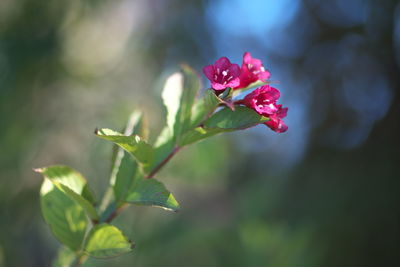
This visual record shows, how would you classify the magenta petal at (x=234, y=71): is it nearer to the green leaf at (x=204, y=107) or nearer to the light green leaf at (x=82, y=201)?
the green leaf at (x=204, y=107)

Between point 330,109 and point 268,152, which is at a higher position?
point 330,109

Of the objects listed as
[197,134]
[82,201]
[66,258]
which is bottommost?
[66,258]

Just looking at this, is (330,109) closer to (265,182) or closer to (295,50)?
(295,50)

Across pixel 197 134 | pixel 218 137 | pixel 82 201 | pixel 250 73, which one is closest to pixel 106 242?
pixel 82 201

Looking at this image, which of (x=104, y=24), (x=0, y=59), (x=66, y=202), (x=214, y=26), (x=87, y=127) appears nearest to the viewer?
(x=66, y=202)

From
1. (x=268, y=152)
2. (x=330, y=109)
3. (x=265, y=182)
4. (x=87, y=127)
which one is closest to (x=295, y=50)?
(x=330, y=109)

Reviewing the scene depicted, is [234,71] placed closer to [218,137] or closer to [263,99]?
[263,99]
